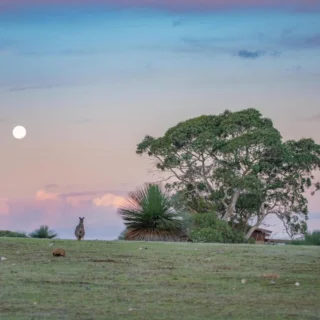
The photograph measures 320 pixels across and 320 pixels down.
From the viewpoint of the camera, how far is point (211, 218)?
116 feet

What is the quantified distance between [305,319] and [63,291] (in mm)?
3771

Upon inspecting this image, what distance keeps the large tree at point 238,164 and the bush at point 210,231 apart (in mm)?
16055

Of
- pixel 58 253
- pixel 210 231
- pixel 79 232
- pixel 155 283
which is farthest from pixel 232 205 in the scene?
pixel 155 283

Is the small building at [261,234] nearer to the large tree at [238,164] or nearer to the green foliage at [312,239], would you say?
the large tree at [238,164]

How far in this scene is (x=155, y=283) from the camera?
13.9 meters

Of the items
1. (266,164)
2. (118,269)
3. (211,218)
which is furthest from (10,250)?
(266,164)

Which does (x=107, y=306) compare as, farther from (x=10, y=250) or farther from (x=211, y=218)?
(x=211, y=218)

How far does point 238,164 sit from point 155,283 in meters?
39.3

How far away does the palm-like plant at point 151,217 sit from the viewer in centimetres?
2659

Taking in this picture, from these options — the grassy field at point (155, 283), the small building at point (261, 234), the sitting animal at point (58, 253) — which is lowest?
the grassy field at point (155, 283)

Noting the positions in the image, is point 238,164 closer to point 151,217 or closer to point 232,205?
point 232,205

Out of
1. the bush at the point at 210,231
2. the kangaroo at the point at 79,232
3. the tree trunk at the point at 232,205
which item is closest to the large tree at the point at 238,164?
the tree trunk at the point at 232,205

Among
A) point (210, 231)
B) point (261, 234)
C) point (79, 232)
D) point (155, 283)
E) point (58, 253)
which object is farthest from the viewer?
point (261, 234)

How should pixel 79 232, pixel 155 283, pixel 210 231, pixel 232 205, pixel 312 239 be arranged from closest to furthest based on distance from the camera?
pixel 155 283
pixel 79 232
pixel 312 239
pixel 210 231
pixel 232 205
